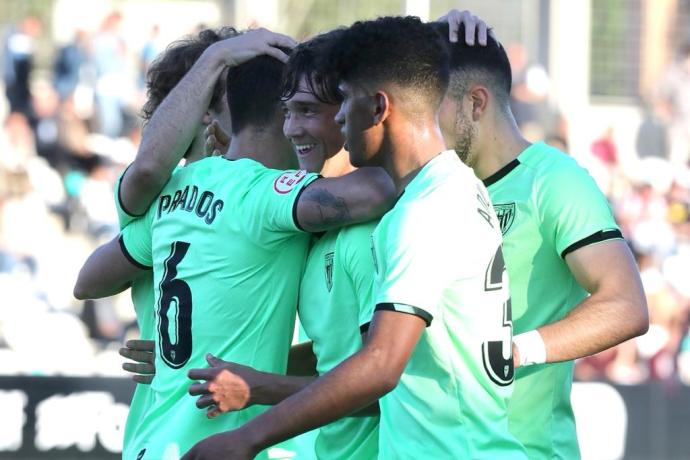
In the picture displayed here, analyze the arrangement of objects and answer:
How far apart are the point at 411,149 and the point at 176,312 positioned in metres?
1.09

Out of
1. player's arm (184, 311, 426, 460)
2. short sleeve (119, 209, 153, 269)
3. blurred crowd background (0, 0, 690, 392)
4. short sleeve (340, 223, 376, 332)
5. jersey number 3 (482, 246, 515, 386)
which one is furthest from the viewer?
blurred crowd background (0, 0, 690, 392)

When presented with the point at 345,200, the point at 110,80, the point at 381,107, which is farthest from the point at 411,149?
the point at 110,80

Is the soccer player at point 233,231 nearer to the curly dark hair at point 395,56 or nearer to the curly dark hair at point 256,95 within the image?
the curly dark hair at point 256,95

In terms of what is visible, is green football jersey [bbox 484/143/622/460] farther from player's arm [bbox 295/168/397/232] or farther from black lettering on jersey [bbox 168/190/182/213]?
black lettering on jersey [bbox 168/190/182/213]

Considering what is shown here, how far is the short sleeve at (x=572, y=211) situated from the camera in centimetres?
389

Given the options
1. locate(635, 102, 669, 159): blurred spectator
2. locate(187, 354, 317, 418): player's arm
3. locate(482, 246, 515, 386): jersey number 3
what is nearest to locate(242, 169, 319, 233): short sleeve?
locate(187, 354, 317, 418): player's arm

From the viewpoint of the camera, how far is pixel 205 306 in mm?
3957

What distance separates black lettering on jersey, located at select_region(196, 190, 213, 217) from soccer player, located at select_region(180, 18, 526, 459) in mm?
791

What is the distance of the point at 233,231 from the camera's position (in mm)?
3924

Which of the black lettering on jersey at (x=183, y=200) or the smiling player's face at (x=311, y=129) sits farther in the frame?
the black lettering on jersey at (x=183, y=200)

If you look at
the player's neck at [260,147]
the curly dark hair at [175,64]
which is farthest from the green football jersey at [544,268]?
the curly dark hair at [175,64]

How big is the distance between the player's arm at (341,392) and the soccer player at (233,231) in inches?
28.5

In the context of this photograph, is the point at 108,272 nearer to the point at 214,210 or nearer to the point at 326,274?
the point at 214,210

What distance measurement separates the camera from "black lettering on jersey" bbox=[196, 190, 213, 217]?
158 inches
